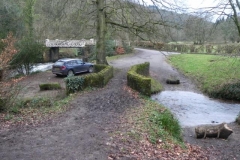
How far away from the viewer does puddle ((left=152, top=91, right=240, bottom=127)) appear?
1320cm

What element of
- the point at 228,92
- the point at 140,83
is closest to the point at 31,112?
the point at 140,83

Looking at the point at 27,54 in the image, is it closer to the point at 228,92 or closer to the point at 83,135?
the point at 228,92

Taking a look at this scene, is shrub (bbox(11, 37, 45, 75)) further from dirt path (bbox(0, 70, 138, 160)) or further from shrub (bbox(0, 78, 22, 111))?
dirt path (bbox(0, 70, 138, 160))

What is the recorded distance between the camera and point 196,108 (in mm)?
15344

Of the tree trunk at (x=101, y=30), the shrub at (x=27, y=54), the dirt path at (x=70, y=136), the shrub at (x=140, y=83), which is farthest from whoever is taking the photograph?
the shrub at (x=27, y=54)

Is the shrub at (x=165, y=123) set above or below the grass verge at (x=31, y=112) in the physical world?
below

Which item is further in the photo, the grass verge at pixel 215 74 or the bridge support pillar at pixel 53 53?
the bridge support pillar at pixel 53 53

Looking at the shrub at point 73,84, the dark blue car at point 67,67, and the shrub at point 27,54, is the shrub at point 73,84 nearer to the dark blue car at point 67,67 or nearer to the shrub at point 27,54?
the dark blue car at point 67,67

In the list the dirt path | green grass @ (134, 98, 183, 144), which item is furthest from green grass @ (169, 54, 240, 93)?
the dirt path

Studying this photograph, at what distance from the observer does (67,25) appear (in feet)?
73.1

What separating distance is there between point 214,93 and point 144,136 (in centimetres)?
1228

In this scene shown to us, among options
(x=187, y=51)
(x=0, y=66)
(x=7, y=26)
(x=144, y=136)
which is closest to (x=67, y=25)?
(x=7, y=26)

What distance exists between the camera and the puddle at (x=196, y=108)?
43.3ft

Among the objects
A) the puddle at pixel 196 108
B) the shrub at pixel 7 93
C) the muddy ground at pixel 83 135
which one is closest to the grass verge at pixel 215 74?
the puddle at pixel 196 108
